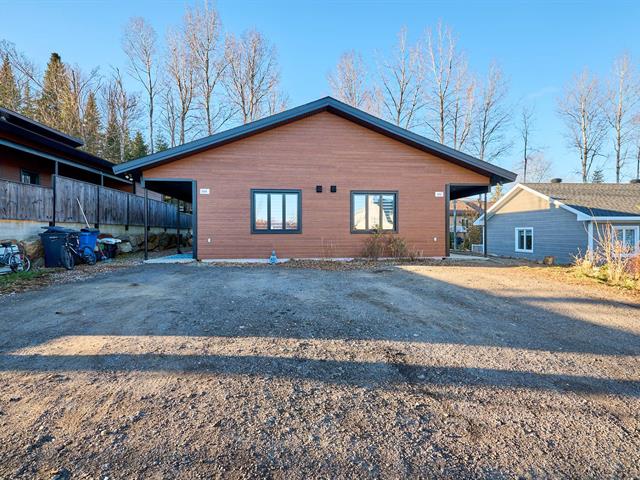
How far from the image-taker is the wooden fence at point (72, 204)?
8.52m

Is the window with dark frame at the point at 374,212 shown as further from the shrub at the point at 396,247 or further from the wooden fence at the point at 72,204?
the wooden fence at the point at 72,204

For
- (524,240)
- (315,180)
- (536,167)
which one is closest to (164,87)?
(315,180)

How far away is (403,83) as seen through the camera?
21594 millimetres

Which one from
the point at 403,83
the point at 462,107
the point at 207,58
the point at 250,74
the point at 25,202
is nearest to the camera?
the point at 25,202

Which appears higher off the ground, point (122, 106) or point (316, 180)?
point (122, 106)

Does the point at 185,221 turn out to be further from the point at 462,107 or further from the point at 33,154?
the point at 462,107

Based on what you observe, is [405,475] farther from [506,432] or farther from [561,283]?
[561,283]

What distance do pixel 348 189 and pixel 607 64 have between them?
2715cm

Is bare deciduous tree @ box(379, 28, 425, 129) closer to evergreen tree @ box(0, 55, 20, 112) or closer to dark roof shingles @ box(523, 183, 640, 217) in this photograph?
dark roof shingles @ box(523, 183, 640, 217)

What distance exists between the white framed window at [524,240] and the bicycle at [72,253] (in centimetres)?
1950

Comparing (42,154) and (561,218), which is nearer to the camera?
(42,154)

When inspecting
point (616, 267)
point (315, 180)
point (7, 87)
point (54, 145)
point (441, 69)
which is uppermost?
point (441, 69)

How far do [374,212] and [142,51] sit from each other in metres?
20.4

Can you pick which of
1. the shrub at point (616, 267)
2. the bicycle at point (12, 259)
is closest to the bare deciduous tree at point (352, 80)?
the shrub at point (616, 267)
